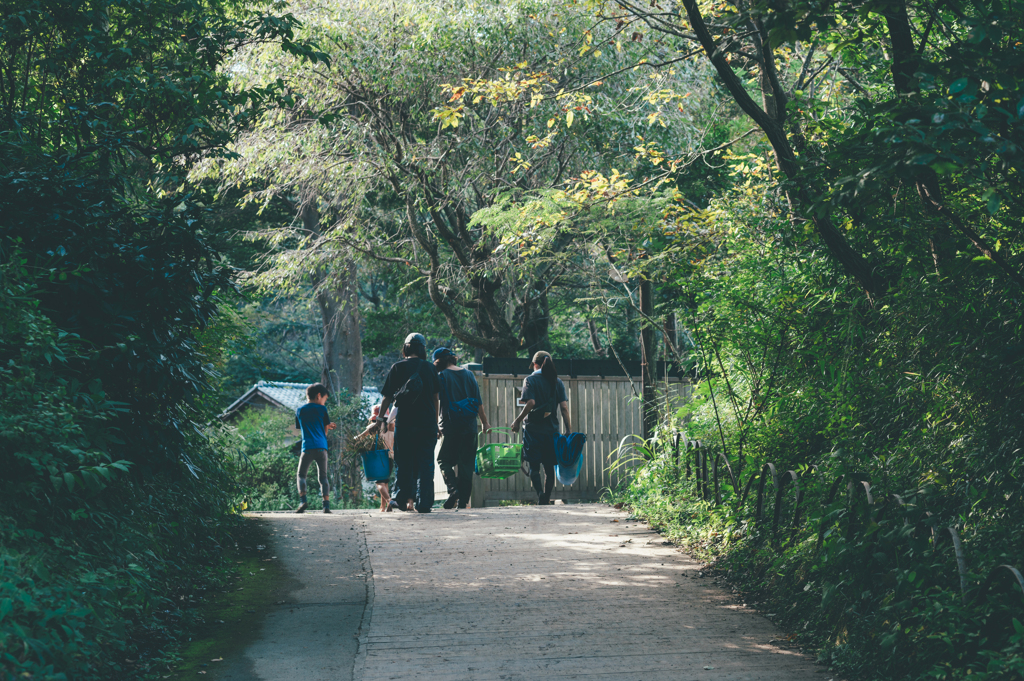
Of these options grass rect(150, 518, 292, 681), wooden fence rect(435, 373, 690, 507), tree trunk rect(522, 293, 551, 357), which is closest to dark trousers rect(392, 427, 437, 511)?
grass rect(150, 518, 292, 681)

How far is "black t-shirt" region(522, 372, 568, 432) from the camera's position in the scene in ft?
35.8

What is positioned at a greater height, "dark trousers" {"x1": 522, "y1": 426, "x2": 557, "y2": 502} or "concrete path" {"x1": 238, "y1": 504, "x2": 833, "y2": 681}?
"dark trousers" {"x1": 522, "y1": 426, "x2": 557, "y2": 502}

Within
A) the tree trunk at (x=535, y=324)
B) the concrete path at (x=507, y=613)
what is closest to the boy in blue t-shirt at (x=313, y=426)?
the concrete path at (x=507, y=613)

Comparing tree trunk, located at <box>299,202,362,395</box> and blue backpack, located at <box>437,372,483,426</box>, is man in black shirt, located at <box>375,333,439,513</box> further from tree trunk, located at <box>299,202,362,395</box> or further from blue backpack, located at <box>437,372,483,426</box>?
tree trunk, located at <box>299,202,362,395</box>

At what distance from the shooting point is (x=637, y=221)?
12.5 m

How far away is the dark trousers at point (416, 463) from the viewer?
995 cm

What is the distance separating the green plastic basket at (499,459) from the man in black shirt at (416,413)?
1.97 m

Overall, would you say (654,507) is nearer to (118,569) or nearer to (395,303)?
(118,569)

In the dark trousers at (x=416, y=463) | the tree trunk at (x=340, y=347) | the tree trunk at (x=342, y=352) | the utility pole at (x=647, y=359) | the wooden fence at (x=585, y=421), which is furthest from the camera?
the tree trunk at (x=342, y=352)

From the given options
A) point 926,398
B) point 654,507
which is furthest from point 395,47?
point 926,398

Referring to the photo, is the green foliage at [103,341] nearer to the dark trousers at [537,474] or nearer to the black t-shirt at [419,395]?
the black t-shirt at [419,395]

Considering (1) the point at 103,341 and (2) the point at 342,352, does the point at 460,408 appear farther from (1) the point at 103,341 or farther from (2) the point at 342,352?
(2) the point at 342,352

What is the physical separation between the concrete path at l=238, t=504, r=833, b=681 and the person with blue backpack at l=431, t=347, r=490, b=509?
211 centimetres

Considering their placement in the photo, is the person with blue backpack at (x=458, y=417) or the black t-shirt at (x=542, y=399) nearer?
the person with blue backpack at (x=458, y=417)
